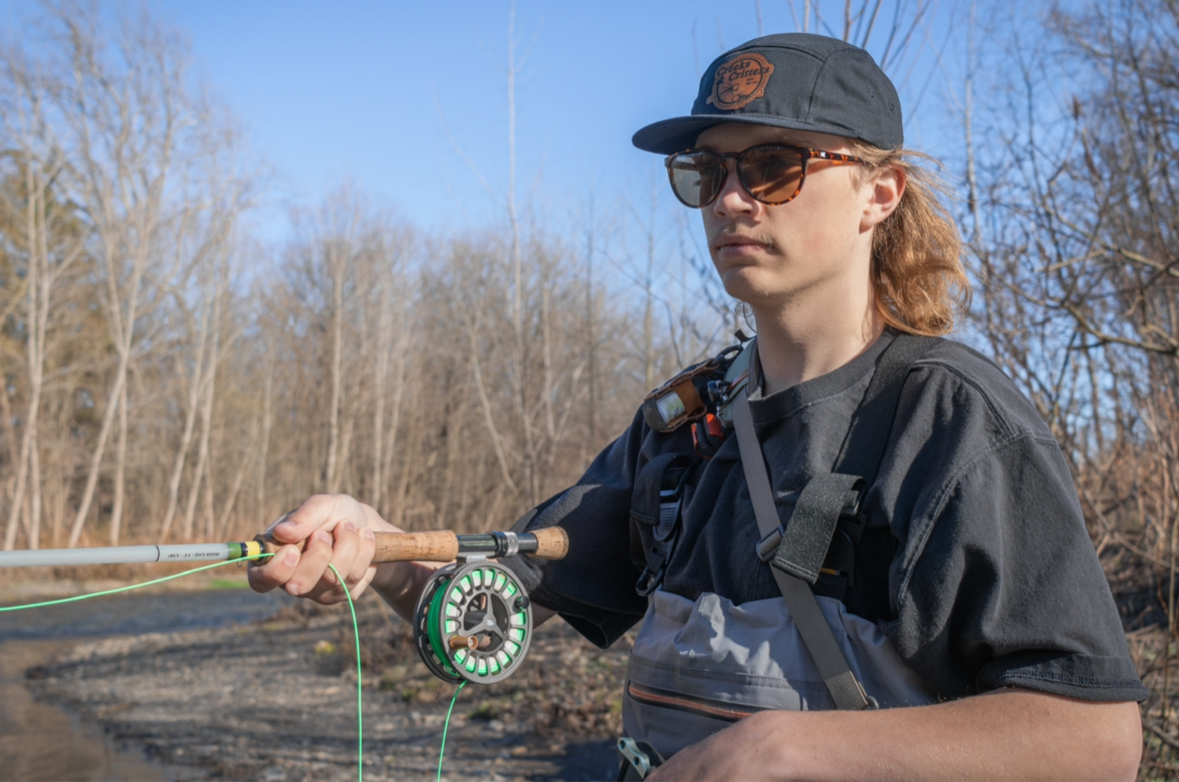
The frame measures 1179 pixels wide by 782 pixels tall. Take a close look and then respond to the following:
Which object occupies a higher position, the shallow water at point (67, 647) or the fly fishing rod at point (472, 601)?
the fly fishing rod at point (472, 601)

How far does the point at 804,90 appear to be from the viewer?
76.9 inches

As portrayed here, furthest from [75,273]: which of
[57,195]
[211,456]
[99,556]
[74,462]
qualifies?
[99,556]

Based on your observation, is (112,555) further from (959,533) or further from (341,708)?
(341,708)

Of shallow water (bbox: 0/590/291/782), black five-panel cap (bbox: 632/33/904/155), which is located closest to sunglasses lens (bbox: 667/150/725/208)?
black five-panel cap (bbox: 632/33/904/155)

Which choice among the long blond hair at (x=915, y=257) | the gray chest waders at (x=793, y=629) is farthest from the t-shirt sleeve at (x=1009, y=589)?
the long blond hair at (x=915, y=257)

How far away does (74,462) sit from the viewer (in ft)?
84.5

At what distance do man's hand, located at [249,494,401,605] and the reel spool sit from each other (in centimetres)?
19

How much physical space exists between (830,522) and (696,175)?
3.16 ft

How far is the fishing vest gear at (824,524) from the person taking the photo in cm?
169

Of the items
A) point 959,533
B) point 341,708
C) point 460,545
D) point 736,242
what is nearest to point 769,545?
point 959,533

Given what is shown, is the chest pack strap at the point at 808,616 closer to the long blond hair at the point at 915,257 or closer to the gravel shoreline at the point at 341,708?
the long blond hair at the point at 915,257

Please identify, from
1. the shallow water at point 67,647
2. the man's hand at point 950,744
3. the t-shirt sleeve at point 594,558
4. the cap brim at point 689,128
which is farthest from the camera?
the shallow water at point 67,647

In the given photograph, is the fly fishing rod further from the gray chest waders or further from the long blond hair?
the long blond hair

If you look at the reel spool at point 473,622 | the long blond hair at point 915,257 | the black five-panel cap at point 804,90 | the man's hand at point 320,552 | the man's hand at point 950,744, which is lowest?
the man's hand at point 950,744
